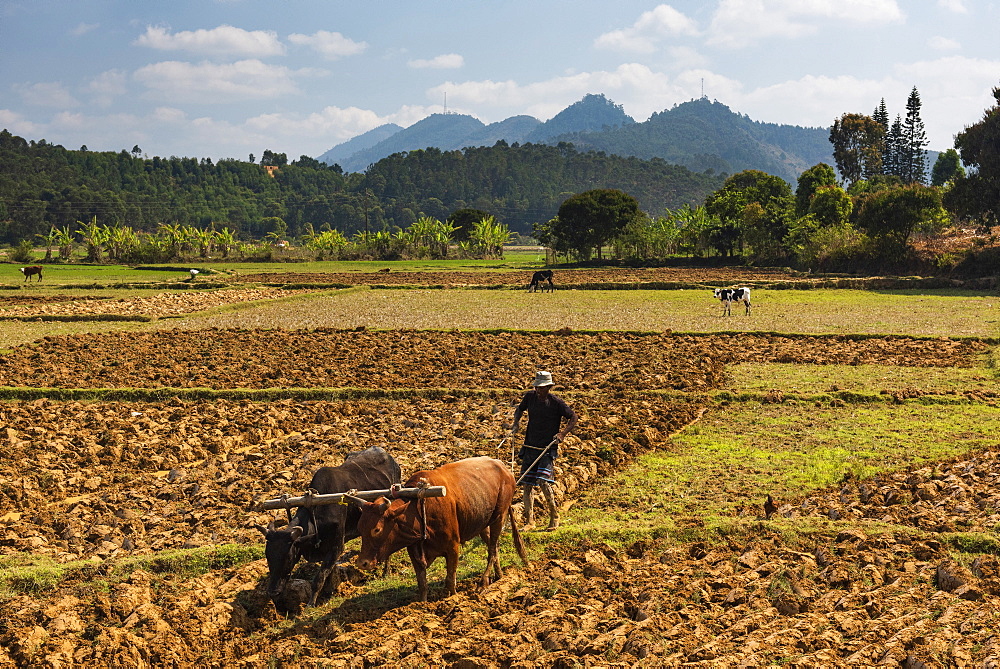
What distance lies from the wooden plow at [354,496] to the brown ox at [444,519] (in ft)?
0.31

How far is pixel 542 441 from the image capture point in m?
9.80

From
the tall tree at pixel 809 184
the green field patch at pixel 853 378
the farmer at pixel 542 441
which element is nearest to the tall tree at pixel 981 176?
the tall tree at pixel 809 184

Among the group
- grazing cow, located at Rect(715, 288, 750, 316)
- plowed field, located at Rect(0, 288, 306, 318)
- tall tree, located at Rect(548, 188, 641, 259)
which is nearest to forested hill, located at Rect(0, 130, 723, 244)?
tall tree, located at Rect(548, 188, 641, 259)

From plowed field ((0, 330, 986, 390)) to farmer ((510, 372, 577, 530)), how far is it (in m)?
8.83

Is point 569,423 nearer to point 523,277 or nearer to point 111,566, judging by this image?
point 111,566

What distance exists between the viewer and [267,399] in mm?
17844

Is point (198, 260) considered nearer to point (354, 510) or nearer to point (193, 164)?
point (354, 510)

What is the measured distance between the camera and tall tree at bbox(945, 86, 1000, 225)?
162 feet

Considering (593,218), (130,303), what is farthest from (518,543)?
(593,218)

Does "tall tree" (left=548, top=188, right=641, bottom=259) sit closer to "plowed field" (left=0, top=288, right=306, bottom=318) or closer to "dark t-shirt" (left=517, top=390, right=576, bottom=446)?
"plowed field" (left=0, top=288, right=306, bottom=318)

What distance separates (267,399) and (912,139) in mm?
111871

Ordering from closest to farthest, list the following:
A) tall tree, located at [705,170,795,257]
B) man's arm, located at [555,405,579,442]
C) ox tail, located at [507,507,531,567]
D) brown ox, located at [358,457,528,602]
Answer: brown ox, located at [358,457,528,602]
ox tail, located at [507,507,531,567]
man's arm, located at [555,405,579,442]
tall tree, located at [705,170,795,257]

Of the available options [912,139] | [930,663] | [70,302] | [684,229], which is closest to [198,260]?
[70,302]

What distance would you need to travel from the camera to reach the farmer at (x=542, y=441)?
9656 mm
